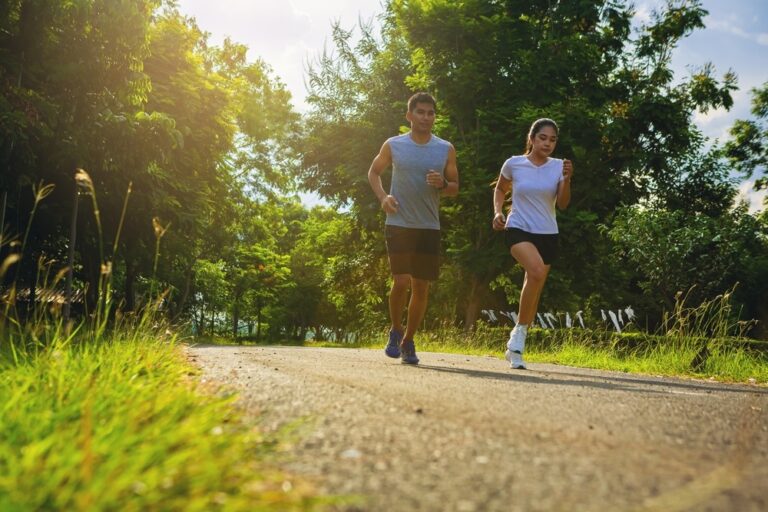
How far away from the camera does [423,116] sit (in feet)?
19.9

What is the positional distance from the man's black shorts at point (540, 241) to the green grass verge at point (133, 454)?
12.5 ft

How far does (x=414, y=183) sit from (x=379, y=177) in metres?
0.37

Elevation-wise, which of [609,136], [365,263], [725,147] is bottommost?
[365,263]

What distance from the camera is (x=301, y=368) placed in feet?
15.5

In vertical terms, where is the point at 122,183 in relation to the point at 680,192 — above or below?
below

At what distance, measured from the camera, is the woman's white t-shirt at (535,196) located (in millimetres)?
6145

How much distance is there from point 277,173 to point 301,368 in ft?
82.7

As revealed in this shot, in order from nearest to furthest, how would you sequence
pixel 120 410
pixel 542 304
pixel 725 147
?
pixel 120 410, pixel 542 304, pixel 725 147

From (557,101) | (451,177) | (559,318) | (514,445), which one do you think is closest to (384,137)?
(557,101)

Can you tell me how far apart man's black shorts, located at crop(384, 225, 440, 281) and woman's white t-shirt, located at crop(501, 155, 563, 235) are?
2.33ft

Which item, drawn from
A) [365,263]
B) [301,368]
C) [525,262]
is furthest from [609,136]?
[301,368]

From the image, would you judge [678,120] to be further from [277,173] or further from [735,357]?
[277,173]

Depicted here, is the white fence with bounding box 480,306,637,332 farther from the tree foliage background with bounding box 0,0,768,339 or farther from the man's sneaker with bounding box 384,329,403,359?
the man's sneaker with bounding box 384,329,403,359

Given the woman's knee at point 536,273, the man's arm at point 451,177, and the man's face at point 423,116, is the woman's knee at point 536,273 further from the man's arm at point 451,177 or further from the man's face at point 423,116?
the man's face at point 423,116
